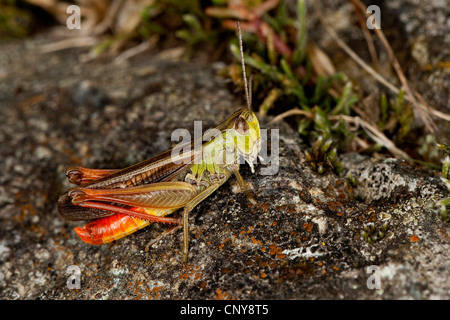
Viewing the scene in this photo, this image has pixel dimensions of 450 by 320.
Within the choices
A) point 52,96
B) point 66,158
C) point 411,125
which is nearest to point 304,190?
point 411,125

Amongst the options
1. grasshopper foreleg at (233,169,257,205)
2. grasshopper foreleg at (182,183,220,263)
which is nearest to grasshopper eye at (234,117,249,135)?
grasshopper foreleg at (233,169,257,205)

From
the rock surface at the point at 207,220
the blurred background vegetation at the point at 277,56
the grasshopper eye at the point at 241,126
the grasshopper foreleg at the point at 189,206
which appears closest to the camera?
the rock surface at the point at 207,220

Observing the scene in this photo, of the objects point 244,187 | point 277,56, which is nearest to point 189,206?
point 244,187

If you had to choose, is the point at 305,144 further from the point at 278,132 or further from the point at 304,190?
the point at 304,190

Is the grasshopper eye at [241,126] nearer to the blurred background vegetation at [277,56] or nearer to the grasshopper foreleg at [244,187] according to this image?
the grasshopper foreleg at [244,187]

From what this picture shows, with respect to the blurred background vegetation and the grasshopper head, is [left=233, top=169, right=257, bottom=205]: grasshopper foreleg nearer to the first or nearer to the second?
the grasshopper head

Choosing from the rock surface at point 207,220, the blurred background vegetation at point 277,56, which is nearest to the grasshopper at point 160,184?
the rock surface at point 207,220

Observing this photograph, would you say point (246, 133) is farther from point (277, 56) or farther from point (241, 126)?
point (277, 56)
